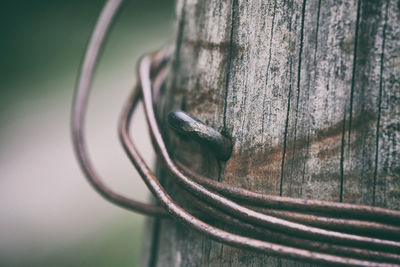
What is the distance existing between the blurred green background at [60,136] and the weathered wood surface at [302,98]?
1605 mm

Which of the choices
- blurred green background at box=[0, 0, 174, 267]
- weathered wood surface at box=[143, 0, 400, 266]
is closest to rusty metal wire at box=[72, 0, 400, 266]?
weathered wood surface at box=[143, 0, 400, 266]

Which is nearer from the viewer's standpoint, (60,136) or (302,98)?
(302,98)

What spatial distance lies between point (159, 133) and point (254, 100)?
7.7 inches

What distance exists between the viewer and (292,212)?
0.51 meters

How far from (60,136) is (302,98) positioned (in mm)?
3771

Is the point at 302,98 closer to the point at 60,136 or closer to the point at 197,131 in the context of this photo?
the point at 197,131

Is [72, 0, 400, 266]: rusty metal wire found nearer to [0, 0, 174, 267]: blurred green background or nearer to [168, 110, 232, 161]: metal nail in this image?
[168, 110, 232, 161]: metal nail

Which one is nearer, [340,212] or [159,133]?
[340,212]

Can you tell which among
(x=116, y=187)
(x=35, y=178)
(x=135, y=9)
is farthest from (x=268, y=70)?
(x=135, y=9)

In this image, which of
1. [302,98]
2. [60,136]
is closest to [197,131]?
[302,98]

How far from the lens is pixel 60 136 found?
12.6 ft

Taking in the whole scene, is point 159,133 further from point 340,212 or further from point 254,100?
point 340,212

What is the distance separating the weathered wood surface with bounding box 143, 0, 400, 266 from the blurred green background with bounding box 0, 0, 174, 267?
161cm

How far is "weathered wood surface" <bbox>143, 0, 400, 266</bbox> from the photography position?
1.61ft
